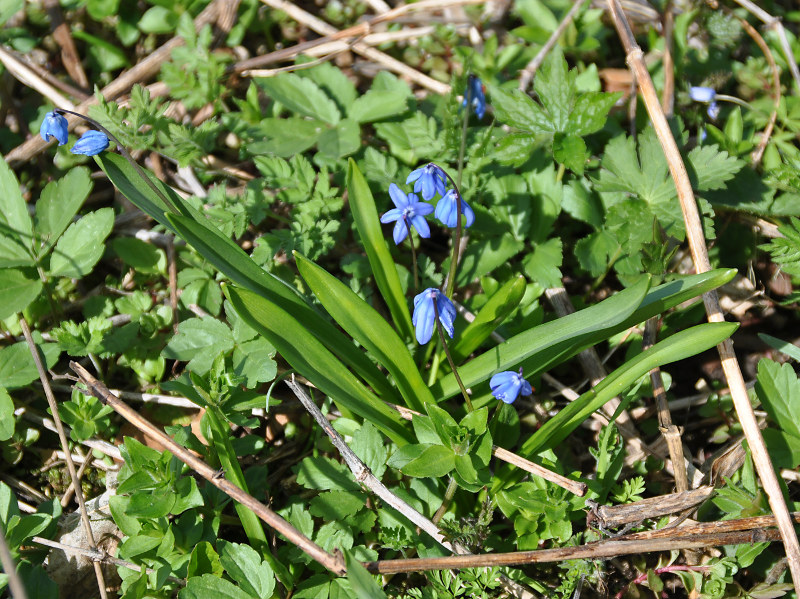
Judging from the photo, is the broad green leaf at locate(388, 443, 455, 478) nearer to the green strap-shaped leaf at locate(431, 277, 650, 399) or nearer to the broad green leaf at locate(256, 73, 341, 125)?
the green strap-shaped leaf at locate(431, 277, 650, 399)

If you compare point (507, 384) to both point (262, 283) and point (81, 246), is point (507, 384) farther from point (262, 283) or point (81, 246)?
point (81, 246)

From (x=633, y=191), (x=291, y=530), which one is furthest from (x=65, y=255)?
(x=633, y=191)

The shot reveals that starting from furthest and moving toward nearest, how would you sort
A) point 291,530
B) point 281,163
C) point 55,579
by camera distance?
point 281,163, point 55,579, point 291,530

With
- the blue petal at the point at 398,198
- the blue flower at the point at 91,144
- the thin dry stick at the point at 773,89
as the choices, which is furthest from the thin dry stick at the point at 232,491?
the thin dry stick at the point at 773,89

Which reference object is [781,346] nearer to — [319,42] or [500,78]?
[500,78]

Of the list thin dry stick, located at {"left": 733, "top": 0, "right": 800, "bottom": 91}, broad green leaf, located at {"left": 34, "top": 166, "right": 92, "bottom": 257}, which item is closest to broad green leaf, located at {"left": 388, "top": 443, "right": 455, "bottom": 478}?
broad green leaf, located at {"left": 34, "top": 166, "right": 92, "bottom": 257}
